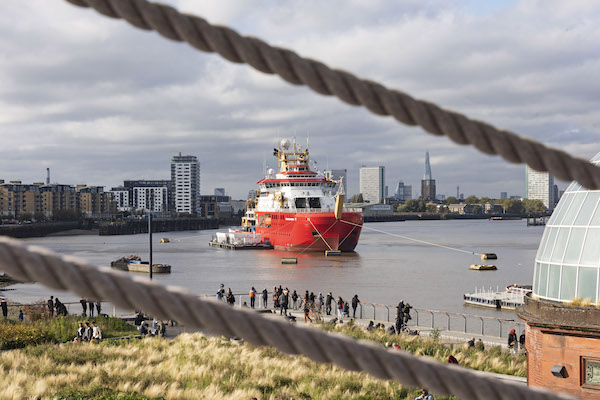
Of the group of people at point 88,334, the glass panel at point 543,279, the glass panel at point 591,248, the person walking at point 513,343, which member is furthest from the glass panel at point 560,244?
the group of people at point 88,334

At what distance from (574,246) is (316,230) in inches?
2226

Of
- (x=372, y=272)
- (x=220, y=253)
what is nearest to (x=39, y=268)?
(x=372, y=272)

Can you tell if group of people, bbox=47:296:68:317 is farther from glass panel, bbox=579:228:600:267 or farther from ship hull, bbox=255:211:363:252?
ship hull, bbox=255:211:363:252

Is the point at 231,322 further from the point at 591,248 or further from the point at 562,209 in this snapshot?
the point at 562,209

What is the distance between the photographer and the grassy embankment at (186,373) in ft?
44.0

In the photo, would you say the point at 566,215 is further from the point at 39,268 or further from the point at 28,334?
the point at 28,334

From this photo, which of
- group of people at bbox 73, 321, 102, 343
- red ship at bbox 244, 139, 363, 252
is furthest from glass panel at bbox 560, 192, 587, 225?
red ship at bbox 244, 139, 363, 252

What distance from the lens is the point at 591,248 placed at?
11.4m

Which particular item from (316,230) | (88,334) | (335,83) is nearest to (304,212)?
(316,230)

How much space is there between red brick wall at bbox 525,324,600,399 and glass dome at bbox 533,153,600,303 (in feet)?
2.47

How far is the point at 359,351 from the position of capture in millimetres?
1644

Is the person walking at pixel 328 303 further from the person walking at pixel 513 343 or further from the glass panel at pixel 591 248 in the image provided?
the glass panel at pixel 591 248

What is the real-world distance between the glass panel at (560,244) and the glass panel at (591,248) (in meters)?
0.47

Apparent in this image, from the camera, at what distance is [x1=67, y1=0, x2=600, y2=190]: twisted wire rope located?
5.27 feet
